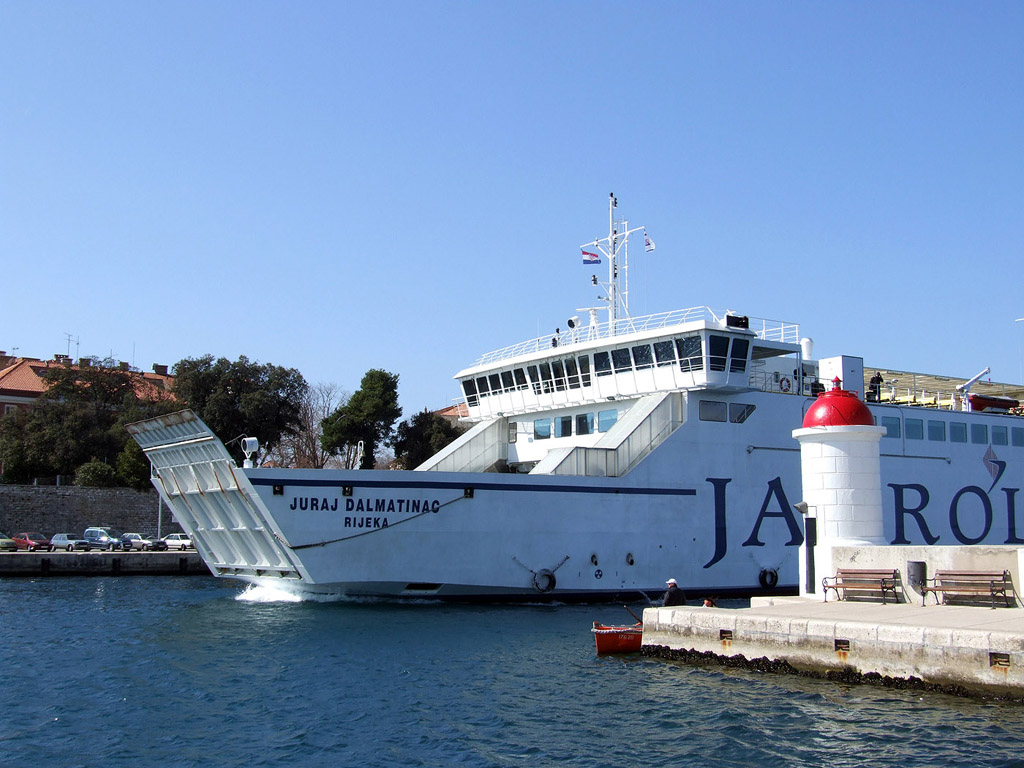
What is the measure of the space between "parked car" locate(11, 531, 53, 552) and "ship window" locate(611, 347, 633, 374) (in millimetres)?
27404

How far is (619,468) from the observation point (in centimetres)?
2488

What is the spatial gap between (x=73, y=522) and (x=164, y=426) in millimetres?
29565

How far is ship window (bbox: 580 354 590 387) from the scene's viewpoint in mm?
28297

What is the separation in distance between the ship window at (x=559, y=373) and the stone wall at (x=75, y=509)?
28782mm

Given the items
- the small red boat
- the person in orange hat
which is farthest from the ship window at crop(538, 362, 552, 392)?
the small red boat

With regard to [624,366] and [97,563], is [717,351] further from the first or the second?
[97,563]

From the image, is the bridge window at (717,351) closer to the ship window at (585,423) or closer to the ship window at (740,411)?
the ship window at (740,411)

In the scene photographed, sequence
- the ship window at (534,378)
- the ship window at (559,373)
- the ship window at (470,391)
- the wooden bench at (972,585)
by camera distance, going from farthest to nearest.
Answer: the ship window at (470,391)
the ship window at (534,378)
the ship window at (559,373)
the wooden bench at (972,585)

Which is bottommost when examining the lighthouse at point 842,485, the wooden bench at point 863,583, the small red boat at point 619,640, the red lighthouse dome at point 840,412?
the small red boat at point 619,640

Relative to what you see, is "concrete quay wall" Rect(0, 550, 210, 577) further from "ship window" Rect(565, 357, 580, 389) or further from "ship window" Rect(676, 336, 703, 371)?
"ship window" Rect(676, 336, 703, 371)

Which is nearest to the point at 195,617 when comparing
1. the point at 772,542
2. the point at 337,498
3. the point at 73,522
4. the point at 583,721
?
the point at 337,498

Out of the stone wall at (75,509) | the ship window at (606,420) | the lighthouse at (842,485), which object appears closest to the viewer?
the lighthouse at (842,485)

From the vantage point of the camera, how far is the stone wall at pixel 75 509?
47.6 m

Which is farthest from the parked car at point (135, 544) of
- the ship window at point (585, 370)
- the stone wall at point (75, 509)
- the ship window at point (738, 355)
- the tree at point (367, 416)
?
the ship window at point (738, 355)
